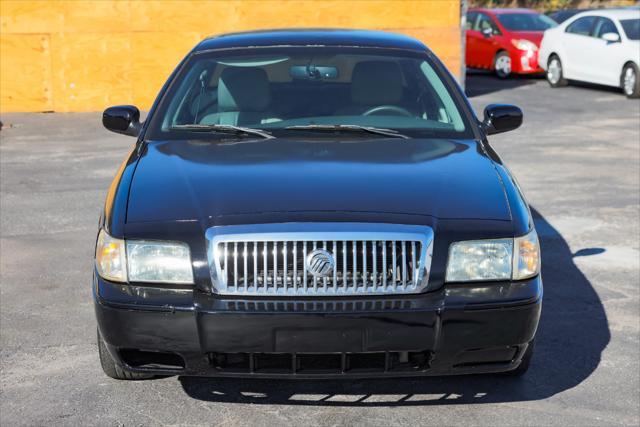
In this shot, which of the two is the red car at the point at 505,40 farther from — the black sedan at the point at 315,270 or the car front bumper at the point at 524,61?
the black sedan at the point at 315,270

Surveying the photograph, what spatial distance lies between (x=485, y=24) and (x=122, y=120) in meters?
18.0

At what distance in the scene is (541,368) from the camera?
5086 mm

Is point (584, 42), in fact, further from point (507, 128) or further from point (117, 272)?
point (117, 272)

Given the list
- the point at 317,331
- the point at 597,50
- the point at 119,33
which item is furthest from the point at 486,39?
the point at 317,331

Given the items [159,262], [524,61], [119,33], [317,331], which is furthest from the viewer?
[524,61]

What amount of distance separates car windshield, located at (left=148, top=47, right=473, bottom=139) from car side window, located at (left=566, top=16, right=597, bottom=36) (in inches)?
572

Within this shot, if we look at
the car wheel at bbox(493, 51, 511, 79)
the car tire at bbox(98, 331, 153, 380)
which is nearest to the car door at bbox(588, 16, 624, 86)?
the car wheel at bbox(493, 51, 511, 79)

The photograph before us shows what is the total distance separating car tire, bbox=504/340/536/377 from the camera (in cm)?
463

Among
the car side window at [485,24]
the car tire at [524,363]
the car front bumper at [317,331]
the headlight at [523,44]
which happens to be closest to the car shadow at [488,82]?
the headlight at [523,44]

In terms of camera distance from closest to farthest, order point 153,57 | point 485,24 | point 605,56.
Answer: point 153,57, point 605,56, point 485,24

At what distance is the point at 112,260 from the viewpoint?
4.23 metres

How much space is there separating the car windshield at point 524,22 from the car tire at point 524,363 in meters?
18.5

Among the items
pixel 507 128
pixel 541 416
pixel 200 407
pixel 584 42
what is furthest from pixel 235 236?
pixel 584 42

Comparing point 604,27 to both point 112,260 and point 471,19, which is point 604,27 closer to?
point 471,19
